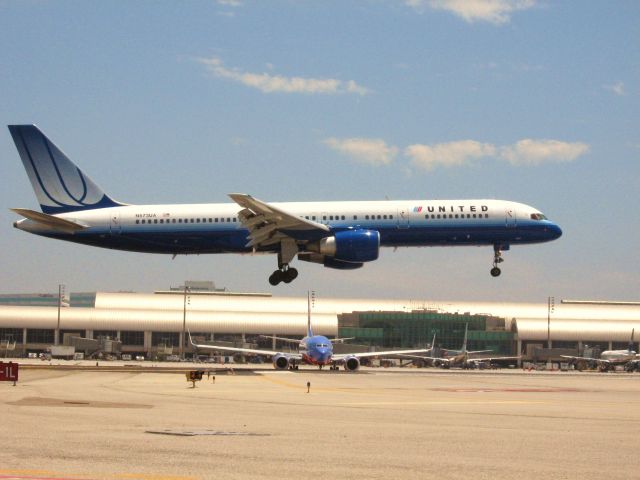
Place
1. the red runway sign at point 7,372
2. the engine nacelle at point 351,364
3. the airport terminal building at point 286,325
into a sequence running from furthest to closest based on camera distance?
the airport terminal building at point 286,325, the engine nacelle at point 351,364, the red runway sign at point 7,372

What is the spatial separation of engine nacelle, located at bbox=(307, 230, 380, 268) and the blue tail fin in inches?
662

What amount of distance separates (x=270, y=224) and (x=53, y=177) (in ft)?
58.8

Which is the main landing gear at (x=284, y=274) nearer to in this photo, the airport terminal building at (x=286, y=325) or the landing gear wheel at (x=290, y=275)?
the landing gear wheel at (x=290, y=275)

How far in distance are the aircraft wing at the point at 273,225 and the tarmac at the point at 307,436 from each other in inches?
816

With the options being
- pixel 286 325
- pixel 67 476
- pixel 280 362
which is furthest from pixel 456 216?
pixel 286 325

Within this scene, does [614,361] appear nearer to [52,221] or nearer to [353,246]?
[353,246]

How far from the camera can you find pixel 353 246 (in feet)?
208

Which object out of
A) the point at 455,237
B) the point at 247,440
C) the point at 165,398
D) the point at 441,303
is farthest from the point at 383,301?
the point at 247,440

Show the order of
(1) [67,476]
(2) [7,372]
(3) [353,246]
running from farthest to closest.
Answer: (3) [353,246] → (2) [7,372] → (1) [67,476]

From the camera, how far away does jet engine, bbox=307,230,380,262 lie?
63.4 m

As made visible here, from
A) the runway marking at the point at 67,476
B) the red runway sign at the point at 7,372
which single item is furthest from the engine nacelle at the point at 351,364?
the runway marking at the point at 67,476

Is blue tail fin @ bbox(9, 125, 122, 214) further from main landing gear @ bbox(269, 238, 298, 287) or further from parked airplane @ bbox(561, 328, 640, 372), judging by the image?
parked airplane @ bbox(561, 328, 640, 372)

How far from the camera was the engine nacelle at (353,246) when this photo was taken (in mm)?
63406

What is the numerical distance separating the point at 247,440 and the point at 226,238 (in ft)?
149
